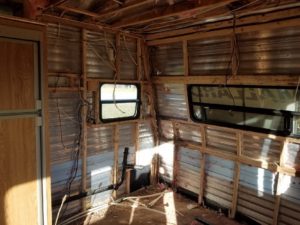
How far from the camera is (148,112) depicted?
4.63 metres

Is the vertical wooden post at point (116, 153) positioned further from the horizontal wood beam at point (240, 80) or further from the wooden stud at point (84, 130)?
the horizontal wood beam at point (240, 80)

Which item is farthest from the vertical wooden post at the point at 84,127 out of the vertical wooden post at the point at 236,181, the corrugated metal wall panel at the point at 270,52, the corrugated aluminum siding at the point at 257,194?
the corrugated aluminum siding at the point at 257,194

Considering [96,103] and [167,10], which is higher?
[167,10]

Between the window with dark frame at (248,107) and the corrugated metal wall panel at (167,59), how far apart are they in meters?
0.39

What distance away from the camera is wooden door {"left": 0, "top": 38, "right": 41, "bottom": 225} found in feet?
7.17

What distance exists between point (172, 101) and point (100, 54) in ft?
4.42

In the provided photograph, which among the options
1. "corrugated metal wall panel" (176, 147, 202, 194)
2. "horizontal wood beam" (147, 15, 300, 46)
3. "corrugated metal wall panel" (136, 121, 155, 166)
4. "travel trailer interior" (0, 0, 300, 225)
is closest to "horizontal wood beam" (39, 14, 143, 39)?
"travel trailer interior" (0, 0, 300, 225)

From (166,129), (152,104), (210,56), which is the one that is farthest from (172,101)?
(210,56)

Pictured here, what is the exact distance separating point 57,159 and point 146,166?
66.0 inches

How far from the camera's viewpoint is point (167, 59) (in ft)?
13.8

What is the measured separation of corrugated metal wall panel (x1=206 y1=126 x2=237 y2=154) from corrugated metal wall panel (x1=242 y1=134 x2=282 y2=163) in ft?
0.56

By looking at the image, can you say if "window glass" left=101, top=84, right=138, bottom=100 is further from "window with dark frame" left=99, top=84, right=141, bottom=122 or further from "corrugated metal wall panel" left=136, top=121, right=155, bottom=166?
"corrugated metal wall panel" left=136, top=121, right=155, bottom=166

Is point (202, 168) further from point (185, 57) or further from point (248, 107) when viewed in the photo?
point (185, 57)

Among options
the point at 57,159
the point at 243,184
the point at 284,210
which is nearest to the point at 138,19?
the point at 57,159
